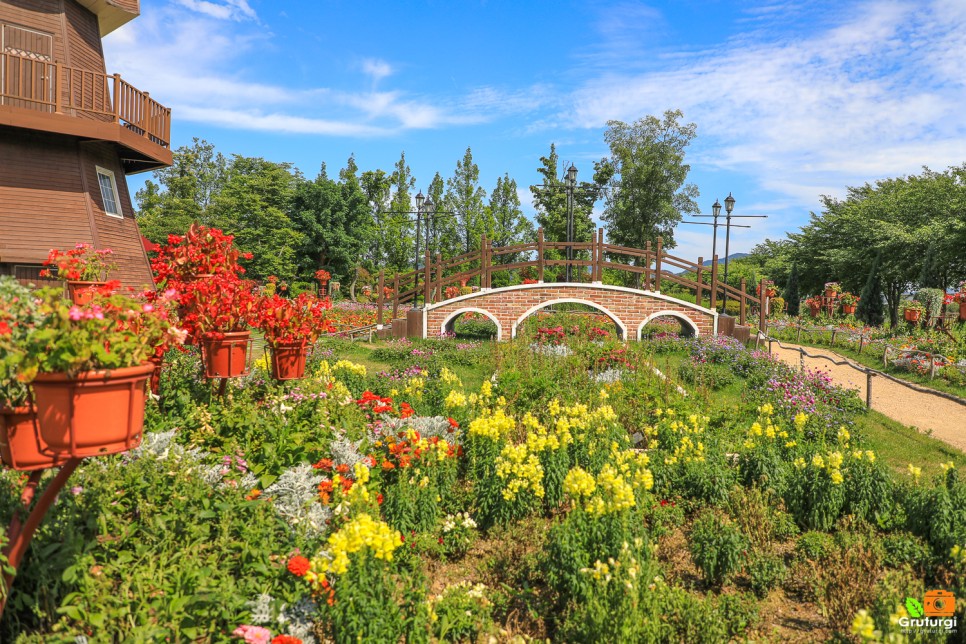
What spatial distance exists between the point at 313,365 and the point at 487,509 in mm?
4859

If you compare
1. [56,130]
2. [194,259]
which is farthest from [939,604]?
[56,130]

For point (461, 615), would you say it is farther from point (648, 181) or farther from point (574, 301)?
point (648, 181)

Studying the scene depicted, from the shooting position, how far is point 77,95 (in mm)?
13133

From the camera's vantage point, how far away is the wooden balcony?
12.2 metres

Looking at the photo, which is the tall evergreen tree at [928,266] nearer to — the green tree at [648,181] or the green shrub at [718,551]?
the green tree at [648,181]

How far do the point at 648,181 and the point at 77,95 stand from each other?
105ft

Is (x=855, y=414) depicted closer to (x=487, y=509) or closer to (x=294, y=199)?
(x=487, y=509)

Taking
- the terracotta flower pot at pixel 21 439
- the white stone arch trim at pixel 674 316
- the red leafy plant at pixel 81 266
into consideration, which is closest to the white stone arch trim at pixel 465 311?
the white stone arch trim at pixel 674 316

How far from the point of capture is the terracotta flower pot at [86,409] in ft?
8.64

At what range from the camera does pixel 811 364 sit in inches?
636

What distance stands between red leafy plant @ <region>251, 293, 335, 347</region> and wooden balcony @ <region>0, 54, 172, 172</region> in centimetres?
980

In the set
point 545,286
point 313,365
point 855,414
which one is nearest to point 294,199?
point 545,286

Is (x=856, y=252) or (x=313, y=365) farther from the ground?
(x=856, y=252)

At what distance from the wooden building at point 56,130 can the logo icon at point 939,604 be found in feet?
49.6
